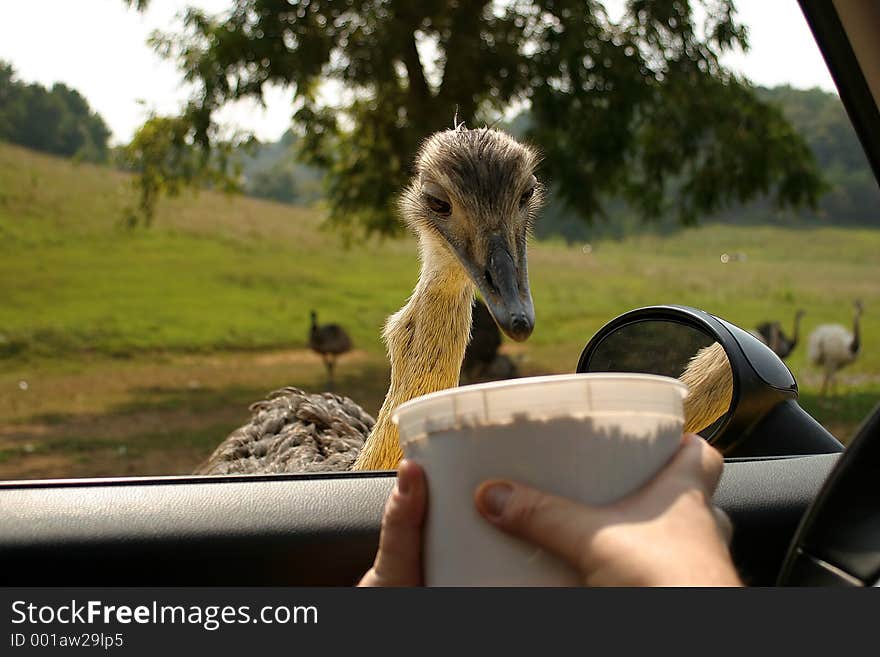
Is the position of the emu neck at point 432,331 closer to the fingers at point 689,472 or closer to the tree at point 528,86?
the fingers at point 689,472

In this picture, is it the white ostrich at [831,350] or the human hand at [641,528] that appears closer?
the human hand at [641,528]

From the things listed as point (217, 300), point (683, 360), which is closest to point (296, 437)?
point (683, 360)

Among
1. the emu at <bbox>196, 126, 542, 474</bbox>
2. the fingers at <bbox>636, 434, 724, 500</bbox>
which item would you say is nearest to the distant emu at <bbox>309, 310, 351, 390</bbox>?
the emu at <bbox>196, 126, 542, 474</bbox>

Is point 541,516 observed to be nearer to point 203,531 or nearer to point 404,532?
point 404,532

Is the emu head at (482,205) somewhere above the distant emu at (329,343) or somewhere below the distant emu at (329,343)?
above

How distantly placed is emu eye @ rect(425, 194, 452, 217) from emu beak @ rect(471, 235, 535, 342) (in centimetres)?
34

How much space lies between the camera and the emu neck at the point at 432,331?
2709 mm

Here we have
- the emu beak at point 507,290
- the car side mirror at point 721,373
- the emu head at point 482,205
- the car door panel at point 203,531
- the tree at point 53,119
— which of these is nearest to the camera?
the car door panel at point 203,531

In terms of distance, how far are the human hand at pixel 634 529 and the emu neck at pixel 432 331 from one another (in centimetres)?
170

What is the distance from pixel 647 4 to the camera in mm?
9398

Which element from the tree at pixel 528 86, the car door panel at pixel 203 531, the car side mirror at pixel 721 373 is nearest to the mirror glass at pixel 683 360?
the car side mirror at pixel 721 373
